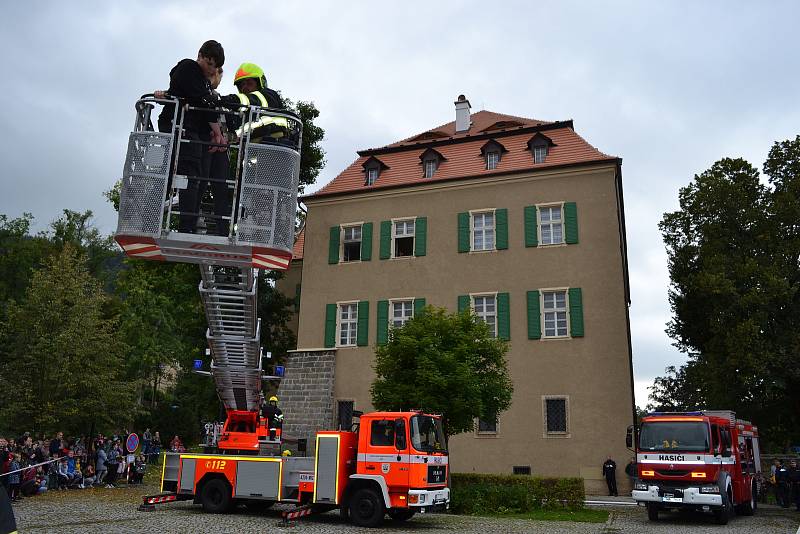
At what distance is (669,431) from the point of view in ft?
52.4

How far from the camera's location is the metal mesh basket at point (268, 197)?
7.49 m

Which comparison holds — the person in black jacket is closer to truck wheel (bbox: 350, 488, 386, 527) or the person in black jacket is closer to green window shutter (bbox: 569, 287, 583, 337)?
truck wheel (bbox: 350, 488, 386, 527)

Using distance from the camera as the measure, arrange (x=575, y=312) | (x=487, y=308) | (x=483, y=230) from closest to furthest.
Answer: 1. (x=575, y=312)
2. (x=487, y=308)
3. (x=483, y=230)

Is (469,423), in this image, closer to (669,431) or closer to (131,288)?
(669,431)

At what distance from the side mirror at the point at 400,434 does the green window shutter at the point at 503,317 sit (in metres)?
11.8

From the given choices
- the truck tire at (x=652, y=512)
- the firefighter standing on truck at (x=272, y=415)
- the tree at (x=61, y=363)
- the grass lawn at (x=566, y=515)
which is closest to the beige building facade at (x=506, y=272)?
the grass lawn at (x=566, y=515)

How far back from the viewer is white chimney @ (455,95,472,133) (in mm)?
31344

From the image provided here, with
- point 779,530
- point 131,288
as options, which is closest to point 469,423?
point 779,530

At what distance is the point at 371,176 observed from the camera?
29.4 metres

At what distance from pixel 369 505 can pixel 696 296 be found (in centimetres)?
2004

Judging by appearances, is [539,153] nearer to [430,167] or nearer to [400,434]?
[430,167]

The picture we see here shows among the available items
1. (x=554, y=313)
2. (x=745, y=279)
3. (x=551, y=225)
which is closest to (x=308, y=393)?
(x=554, y=313)

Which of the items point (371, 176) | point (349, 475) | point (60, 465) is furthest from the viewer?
point (371, 176)

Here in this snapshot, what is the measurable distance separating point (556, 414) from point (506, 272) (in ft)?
17.3
